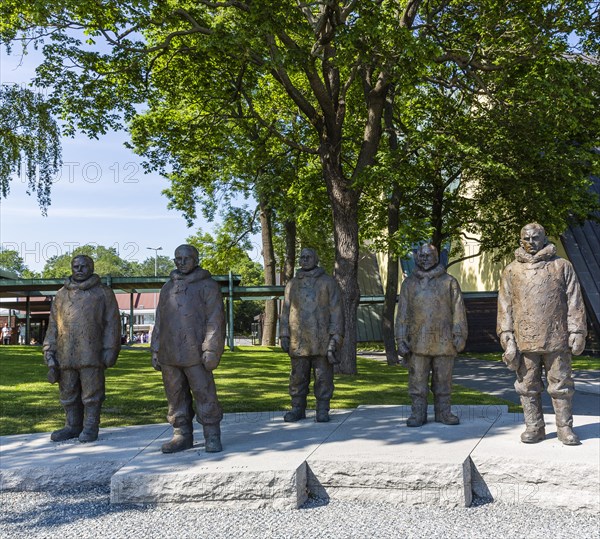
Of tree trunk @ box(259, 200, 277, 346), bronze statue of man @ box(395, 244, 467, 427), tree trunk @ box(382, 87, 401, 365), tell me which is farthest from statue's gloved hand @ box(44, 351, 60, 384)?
tree trunk @ box(259, 200, 277, 346)

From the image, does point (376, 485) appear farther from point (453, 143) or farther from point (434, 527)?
point (453, 143)

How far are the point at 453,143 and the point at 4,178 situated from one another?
1249 centimetres

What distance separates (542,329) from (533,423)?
96 cm

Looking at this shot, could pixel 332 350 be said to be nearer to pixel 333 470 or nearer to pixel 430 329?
pixel 430 329

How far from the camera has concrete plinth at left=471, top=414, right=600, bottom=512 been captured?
18.1 feet

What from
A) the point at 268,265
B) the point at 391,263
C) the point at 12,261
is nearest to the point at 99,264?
the point at 12,261

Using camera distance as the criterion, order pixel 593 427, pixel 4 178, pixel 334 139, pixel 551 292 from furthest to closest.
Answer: pixel 4 178 < pixel 334 139 < pixel 593 427 < pixel 551 292

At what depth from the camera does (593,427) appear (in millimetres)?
7238

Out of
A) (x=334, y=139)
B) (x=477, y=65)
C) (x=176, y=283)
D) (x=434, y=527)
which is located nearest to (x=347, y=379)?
(x=334, y=139)

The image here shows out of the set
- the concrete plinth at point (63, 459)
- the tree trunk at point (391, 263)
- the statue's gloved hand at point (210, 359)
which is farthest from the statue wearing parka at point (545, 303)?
the tree trunk at point (391, 263)

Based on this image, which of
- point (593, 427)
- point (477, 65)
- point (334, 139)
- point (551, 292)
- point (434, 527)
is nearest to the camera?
point (434, 527)

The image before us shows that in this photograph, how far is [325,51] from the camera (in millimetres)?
13633

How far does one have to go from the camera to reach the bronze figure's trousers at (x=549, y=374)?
251 inches

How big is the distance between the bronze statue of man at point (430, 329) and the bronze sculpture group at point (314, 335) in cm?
1
